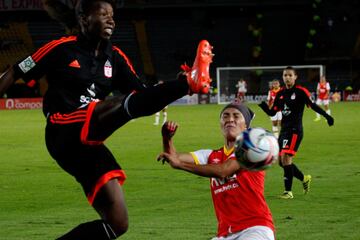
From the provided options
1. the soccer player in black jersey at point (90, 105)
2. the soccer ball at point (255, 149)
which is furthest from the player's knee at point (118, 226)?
the soccer ball at point (255, 149)

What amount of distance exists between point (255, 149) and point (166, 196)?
822 centimetres

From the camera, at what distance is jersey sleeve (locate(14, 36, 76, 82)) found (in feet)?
23.5

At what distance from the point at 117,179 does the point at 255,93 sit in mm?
48702

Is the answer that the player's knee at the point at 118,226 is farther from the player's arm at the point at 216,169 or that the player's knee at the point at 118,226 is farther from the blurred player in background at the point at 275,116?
the blurred player in background at the point at 275,116

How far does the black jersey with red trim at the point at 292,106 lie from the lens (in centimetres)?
1519

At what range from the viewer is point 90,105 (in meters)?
6.68

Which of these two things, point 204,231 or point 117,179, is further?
point 204,231

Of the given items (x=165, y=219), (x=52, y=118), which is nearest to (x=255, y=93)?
(x=165, y=219)

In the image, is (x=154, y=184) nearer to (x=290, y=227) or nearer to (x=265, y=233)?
(x=290, y=227)

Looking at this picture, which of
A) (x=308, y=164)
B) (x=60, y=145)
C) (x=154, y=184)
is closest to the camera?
(x=60, y=145)

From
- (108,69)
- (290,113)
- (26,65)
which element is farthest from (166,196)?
(26,65)

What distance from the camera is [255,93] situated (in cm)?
5528

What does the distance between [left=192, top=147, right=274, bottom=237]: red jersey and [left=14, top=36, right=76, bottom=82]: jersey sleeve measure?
Answer: 1.60m

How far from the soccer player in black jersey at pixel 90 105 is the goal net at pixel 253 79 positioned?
47051 millimetres
